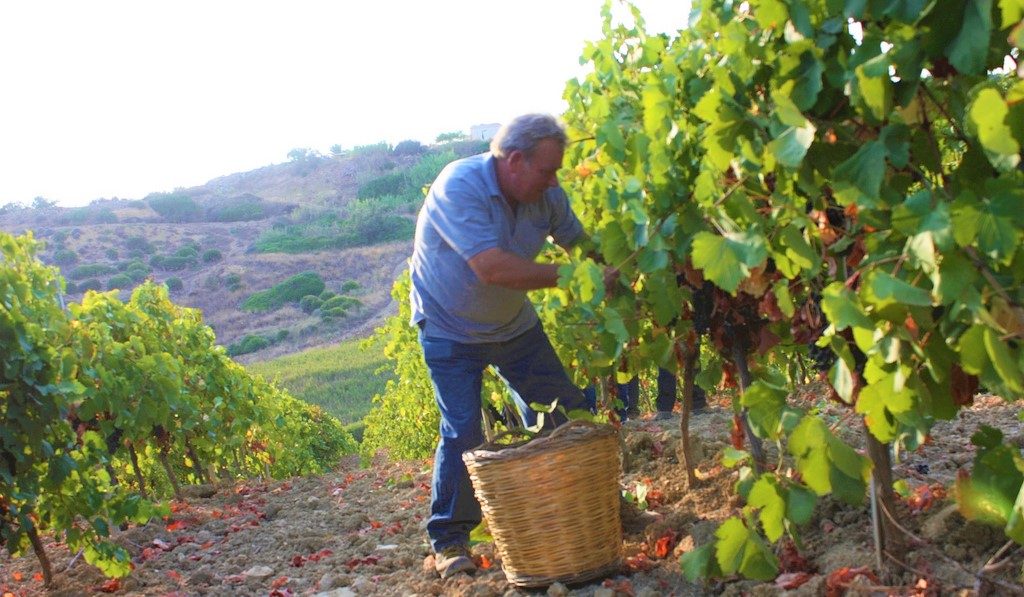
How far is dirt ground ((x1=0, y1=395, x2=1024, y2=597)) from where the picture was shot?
2.54 m

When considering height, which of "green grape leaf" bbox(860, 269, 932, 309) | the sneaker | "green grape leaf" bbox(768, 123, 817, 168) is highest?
"green grape leaf" bbox(768, 123, 817, 168)

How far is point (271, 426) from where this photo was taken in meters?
10.3

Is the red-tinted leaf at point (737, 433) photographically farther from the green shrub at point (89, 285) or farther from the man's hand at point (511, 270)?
the green shrub at point (89, 285)

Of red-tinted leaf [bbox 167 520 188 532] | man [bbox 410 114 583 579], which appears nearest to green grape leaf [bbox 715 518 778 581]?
man [bbox 410 114 583 579]

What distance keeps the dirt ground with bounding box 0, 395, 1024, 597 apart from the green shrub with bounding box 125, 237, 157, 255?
45.3 m

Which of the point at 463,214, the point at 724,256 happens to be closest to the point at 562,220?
the point at 463,214

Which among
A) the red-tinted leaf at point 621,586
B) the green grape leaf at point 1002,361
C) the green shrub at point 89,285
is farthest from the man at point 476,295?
the green shrub at point 89,285

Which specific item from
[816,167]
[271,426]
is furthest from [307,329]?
[816,167]

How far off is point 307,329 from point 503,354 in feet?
121

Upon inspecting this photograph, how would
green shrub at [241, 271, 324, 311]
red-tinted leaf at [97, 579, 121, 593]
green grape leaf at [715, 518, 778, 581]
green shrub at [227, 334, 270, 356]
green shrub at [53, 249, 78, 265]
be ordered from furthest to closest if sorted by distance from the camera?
A: 1. green shrub at [53, 249, 78, 265]
2. green shrub at [241, 271, 324, 311]
3. green shrub at [227, 334, 270, 356]
4. red-tinted leaf at [97, 579, 121, 593]
5. green grape leaf at [715, 518, 778, 581]

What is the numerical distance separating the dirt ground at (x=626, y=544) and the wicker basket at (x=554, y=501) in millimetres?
90

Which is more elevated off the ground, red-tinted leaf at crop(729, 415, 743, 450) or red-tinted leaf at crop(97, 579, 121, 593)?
red-tinted leaf at crop(729, 415, 743, 450)

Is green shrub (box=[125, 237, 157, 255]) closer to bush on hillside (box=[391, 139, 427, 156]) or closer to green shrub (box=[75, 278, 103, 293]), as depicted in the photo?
green shrub (box=[75, 278, 103, 293])

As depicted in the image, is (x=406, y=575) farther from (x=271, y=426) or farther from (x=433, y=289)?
(x=271, y=426)
